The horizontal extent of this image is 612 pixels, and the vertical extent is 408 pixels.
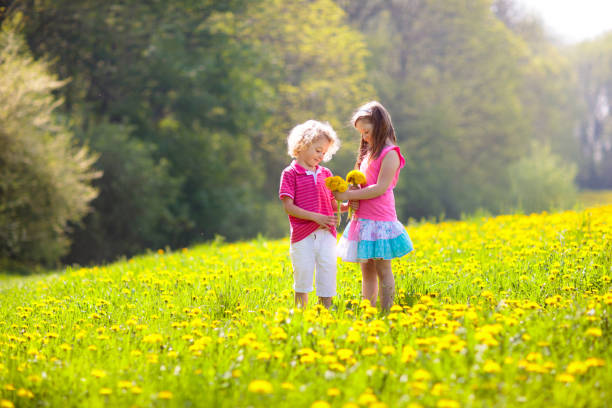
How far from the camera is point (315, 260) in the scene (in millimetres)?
4480

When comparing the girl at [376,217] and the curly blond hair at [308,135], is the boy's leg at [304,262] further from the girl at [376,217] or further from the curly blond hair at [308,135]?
the curly blond hair at [308,135]

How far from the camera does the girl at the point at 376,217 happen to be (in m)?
4.40

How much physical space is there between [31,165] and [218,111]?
858 cm

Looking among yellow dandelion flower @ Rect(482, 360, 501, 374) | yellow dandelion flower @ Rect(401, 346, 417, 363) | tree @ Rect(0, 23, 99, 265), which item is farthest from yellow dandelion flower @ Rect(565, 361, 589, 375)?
tree @ Rect(0, 23, 99, 265)

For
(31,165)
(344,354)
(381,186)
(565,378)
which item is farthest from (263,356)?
(31,165)

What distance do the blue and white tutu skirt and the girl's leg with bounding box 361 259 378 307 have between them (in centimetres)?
21

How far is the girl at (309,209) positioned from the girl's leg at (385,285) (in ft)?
1.26

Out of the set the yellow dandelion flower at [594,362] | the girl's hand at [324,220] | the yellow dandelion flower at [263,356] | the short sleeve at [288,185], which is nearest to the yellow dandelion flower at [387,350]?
the yellow dandelion flower at [263,356]

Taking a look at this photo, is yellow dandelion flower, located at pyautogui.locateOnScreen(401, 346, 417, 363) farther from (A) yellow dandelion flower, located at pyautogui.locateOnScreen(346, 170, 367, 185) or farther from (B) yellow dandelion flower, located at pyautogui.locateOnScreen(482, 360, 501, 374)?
(A) yellow dandelion flower, located at pyautogui.locateOnScreen(346, 170, 367, 185)

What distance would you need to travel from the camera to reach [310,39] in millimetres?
24203

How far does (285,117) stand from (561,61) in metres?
30.8

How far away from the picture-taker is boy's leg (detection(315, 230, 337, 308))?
14.5 ft

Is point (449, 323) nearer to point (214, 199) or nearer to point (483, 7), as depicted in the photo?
point (214, 199)

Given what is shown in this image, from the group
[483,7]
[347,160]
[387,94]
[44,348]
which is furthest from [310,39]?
[44,348]
